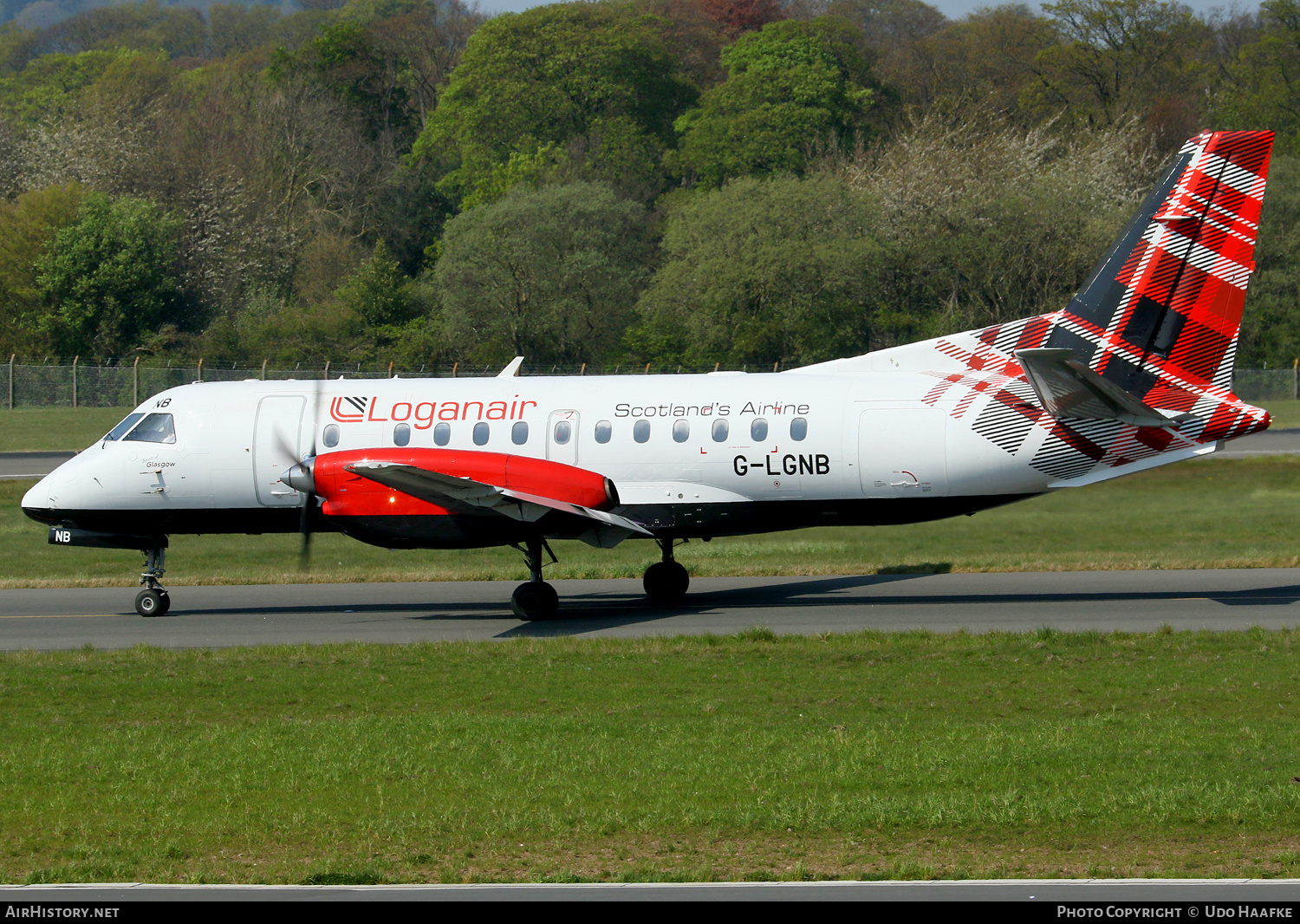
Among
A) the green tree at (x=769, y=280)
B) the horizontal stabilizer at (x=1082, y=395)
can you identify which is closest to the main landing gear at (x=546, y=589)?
the horizontal stabilizer at (x=1082, y=395)

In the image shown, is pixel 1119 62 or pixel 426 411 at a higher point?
pixel 1119 62

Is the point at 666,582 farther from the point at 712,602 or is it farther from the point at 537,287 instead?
the point at 537,287

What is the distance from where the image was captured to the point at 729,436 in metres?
20.5

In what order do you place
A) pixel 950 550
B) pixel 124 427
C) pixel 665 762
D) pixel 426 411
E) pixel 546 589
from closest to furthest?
pixel 665 762 < pixel 546 589 < pixel 426 411 < pixel 124 427 < pixel 950 550

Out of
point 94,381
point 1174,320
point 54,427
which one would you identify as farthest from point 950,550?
point 54,427

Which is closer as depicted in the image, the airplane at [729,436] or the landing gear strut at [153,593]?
the airplane at [729,436]

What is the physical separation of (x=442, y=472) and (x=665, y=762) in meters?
9.16

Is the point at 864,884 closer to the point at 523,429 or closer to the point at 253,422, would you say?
the point at 523,429

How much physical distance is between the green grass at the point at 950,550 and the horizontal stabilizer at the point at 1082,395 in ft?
19.8

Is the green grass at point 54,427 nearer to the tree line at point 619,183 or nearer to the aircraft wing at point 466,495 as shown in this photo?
the tree line at point 619,183

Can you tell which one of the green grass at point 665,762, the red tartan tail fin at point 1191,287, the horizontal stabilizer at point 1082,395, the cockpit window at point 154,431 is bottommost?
the green grass at point 665,762

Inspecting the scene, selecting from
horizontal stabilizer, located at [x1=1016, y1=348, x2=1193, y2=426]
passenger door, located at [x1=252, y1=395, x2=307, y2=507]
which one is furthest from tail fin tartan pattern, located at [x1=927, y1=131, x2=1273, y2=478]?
passenger door, located at [x1=252, y1=395, x2=307, y2=507]

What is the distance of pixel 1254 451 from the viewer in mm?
40625

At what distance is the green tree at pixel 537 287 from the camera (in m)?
60.2
